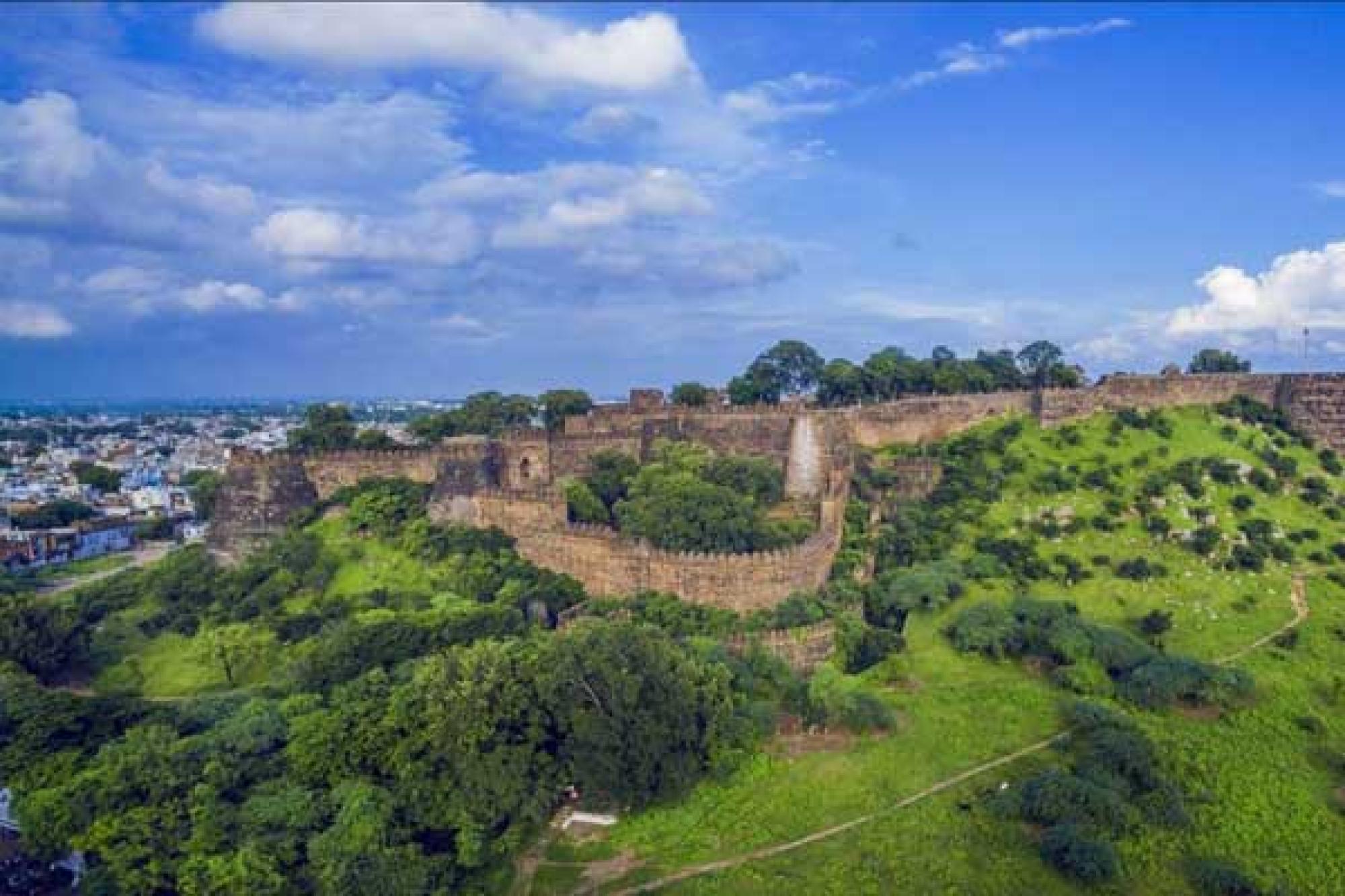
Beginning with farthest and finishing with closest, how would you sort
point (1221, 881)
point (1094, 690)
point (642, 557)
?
1. point (642, 557)
2. point (1094, 690)
3. point (1221, 881)

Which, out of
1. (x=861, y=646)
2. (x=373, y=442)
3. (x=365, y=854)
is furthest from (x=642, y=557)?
(x=373, y=442)

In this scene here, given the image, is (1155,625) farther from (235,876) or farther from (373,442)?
(373,442)

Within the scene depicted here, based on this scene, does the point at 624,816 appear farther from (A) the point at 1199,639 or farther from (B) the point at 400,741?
(A) the point at 1199,639

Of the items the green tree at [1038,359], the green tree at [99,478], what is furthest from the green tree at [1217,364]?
the green tree at [99,478]

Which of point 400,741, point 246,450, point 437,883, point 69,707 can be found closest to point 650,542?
point 400,741

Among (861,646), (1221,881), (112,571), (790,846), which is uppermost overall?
(861,646)

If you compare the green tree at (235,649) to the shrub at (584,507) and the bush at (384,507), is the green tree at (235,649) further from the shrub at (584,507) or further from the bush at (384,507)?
the shrub at (584,507)
